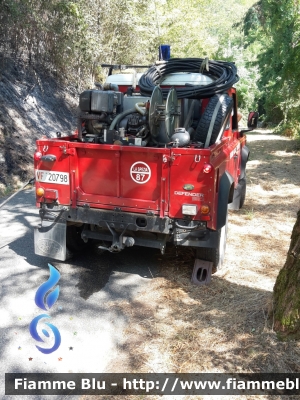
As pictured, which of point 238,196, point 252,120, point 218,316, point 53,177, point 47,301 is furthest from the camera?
point 238,196

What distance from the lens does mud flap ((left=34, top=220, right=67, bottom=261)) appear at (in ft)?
15.1

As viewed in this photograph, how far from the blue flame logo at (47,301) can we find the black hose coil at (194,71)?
2.80m

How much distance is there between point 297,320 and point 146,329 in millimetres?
1316

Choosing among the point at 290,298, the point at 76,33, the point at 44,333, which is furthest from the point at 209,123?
the point at 76,33

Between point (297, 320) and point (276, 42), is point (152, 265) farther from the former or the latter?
point (276, 42)

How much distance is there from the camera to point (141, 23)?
644 inches

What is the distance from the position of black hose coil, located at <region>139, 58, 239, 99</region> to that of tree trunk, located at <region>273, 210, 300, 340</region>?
2.67m

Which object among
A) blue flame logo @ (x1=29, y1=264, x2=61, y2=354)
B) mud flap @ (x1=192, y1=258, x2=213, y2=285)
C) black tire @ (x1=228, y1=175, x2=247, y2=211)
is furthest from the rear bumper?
black tire @ (x1=228, y1=175, x2=247, y2=211)

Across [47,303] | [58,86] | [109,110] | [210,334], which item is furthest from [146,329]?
[58,86]

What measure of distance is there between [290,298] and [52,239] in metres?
2.68

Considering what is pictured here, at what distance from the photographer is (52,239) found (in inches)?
183

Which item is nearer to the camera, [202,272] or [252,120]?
[202,272]

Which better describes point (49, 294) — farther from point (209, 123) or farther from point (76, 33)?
point (76, 33)

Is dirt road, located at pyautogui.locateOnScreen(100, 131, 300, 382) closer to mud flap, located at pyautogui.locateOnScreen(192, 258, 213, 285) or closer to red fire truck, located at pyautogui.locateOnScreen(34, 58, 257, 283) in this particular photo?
mud flap, located at pyautogui.locateOnScreen(192, 258, 213, 285)
